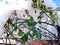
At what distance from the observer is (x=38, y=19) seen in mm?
1444

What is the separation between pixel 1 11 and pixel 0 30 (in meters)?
0.12

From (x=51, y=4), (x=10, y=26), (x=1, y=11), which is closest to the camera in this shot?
(x=1, y=11)

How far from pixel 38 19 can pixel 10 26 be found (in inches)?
10.1

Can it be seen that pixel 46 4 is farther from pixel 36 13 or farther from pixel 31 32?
pixel 31 32

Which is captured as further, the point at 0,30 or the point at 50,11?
the point at 50,11

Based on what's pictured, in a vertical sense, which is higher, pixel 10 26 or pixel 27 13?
pixel 27 13

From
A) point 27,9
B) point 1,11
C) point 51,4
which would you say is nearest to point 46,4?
point 51,4

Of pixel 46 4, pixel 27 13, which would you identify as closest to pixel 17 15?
pixel 27 13

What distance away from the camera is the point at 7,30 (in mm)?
1611

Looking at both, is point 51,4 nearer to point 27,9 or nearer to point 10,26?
point 27,9

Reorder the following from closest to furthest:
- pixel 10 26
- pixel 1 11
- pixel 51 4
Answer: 1. pixel 1 11
2. pixel 51 4
3. pixel 10 26

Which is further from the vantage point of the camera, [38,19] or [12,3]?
[38,19]

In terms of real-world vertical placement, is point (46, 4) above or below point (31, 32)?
above

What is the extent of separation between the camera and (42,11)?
1.43m
